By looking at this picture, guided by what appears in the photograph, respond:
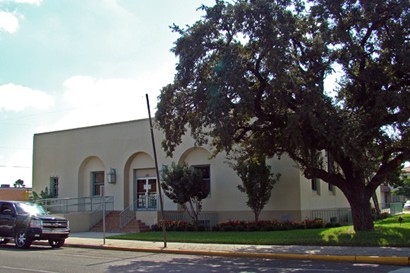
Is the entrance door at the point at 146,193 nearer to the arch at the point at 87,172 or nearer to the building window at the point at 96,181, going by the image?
the building window at the point at 96,181

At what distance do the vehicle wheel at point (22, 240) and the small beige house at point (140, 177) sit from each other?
8.66 meters

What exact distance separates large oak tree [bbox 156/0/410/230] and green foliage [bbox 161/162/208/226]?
6187mm

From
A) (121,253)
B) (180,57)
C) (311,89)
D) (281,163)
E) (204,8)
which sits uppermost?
(204,8)

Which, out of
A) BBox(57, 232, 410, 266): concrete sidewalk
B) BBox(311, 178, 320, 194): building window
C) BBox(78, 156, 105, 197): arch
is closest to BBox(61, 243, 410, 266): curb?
BBox(57, 232, 410, 266): concrete sidewalk

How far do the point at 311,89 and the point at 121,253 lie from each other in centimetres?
962

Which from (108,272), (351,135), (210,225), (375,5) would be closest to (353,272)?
(351,135)

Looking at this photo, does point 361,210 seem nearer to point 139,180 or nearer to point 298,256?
point 298,256

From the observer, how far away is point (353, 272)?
36.8 feet

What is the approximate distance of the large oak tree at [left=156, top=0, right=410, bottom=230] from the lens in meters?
15.7

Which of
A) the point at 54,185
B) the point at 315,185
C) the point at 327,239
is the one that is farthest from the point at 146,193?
the point at 327,239

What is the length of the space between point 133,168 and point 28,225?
43.7ft

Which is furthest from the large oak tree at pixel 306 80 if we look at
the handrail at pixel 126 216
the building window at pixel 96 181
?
the building window at pixel 96 181

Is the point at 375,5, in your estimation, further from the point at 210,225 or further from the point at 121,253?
the point at 210,225

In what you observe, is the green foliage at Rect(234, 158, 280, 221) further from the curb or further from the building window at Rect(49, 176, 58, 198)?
the building window at Rect(49, 176, 58, 198)
